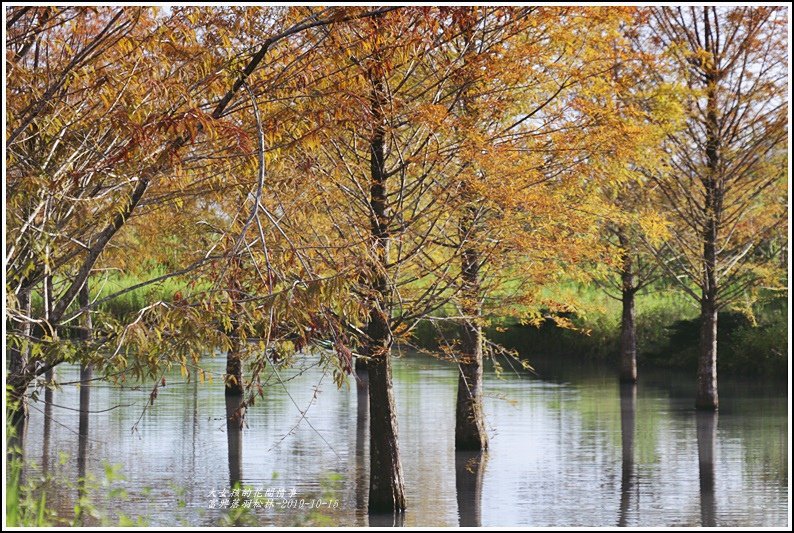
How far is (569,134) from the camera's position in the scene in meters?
12.5

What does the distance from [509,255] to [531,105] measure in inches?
113

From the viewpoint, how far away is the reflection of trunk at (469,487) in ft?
38.7

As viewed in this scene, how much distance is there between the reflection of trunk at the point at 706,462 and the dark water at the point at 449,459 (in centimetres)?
3

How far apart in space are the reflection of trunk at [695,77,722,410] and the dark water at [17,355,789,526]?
59cm

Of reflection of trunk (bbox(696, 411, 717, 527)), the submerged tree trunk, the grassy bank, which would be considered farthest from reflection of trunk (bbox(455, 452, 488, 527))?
the grassy bank

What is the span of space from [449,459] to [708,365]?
7.56 m

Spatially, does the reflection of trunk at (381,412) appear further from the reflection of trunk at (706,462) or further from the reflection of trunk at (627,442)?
the reflection of trunk at (706,462)

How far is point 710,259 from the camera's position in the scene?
21016 mm

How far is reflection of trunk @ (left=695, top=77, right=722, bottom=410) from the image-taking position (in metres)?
20.2

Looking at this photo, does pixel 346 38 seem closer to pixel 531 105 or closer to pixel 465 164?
pixel 465 164

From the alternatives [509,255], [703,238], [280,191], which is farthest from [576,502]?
[703,238]

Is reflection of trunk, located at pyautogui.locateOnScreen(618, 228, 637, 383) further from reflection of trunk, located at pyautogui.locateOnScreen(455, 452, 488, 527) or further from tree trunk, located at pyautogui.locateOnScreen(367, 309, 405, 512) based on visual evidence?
tree trunk, located at pyautogui.locateOnScreen(367, 309, 405, 512)

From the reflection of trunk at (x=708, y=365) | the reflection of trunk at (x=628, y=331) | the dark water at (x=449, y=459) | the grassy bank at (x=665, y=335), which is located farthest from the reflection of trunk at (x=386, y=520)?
the reflection of trunk at (x=628, y=331)

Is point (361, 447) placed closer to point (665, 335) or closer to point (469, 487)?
point (469, 487)
